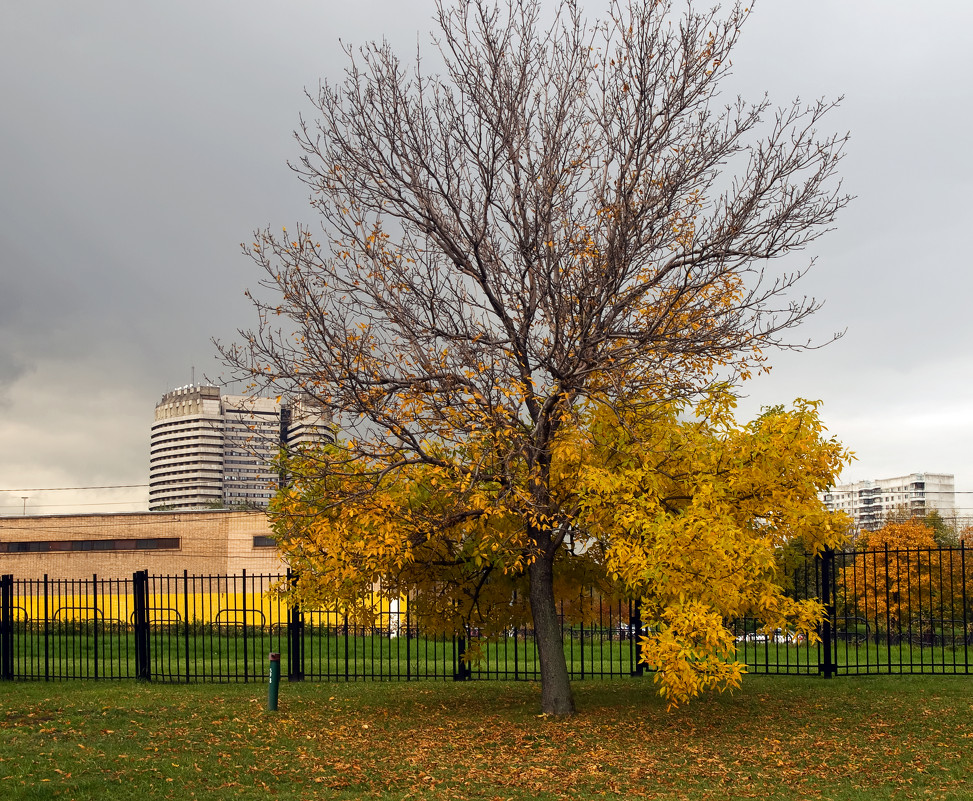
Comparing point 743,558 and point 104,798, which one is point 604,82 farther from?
point 104,798

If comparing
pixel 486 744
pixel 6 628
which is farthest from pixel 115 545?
pixel 486 744

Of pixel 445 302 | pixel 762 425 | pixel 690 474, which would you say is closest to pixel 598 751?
pixel 690 474

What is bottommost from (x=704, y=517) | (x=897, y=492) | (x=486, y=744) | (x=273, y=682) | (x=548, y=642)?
(x=897, y=492)

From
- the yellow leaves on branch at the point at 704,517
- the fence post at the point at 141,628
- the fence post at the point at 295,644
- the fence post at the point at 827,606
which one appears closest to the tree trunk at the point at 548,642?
the yellow leaves on branch at the point at 704,517

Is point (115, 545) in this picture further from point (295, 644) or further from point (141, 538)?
point (295, 644)

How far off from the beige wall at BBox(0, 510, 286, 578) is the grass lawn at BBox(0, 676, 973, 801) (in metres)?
38.6

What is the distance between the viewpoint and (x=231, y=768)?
32.2 feet

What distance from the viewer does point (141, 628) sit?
57.3ft

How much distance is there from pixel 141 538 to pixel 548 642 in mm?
45118

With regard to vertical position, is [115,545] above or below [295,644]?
below

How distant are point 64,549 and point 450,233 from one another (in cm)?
4815

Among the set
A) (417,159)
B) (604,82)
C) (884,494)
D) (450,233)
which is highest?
(604,82)

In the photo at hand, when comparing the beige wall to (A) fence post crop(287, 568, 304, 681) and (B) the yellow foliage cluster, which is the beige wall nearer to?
(A) fence post crop(287, 568, 304, 681)

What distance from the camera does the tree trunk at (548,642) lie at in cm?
1303
